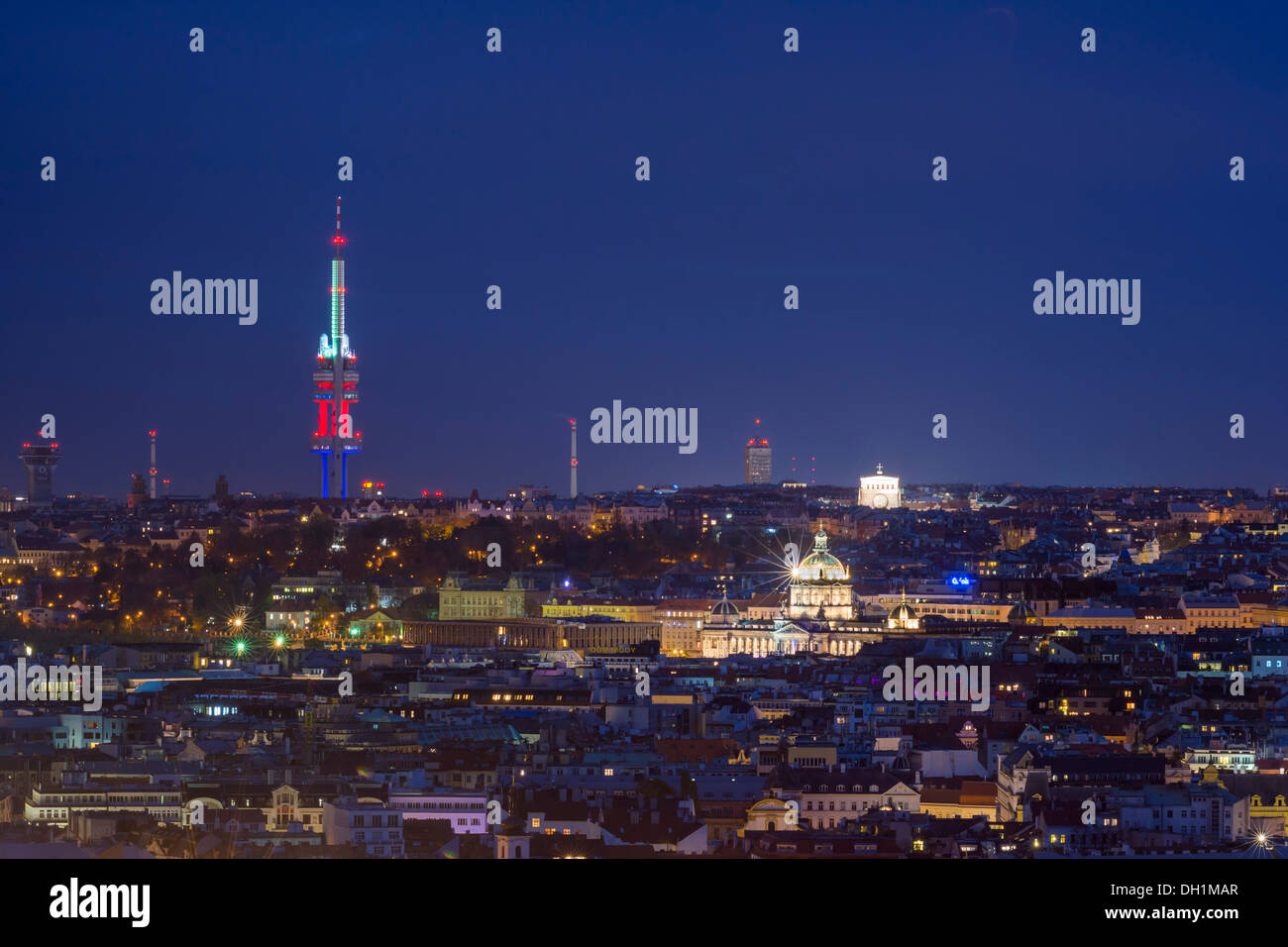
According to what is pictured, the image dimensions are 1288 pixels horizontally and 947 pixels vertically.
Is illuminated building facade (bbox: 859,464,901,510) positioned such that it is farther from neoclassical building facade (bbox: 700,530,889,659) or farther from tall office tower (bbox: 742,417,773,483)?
neoclassical building facade (bbox: 700,530,889,659)

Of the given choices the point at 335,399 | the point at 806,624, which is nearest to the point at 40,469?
the point at 335,399

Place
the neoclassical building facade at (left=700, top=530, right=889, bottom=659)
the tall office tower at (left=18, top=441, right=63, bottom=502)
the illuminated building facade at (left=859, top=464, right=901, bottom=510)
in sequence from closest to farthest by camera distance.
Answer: the neoclassical building facade at (left=700, top=530, right=889, bottom=659) → the tall office tower at (left=18, top=441, right=63, bottom=502) → the illuminated building facade at (left=859, top=464, right=901, bottom=510)

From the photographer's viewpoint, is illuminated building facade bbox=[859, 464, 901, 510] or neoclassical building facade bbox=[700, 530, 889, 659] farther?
illuminated building facade bbox=[859, 464, 901, 510]

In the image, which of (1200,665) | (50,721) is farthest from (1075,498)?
(50,721)

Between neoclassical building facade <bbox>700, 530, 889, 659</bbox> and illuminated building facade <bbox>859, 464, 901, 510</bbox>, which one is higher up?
illuminated building facade <bbox>859, 464, 901, 510</bbox>

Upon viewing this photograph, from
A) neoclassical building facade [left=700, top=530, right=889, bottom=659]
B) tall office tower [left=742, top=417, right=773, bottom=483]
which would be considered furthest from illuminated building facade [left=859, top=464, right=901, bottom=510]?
neoclassical building facade [left=700, top=530, right=889, bottom=659]

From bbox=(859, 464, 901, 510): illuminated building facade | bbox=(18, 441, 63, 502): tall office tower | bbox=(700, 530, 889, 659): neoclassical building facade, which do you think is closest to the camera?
bbox=(700, 530, 889, 659): neoclassical building facade

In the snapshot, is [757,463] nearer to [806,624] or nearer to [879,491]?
[879,491]
